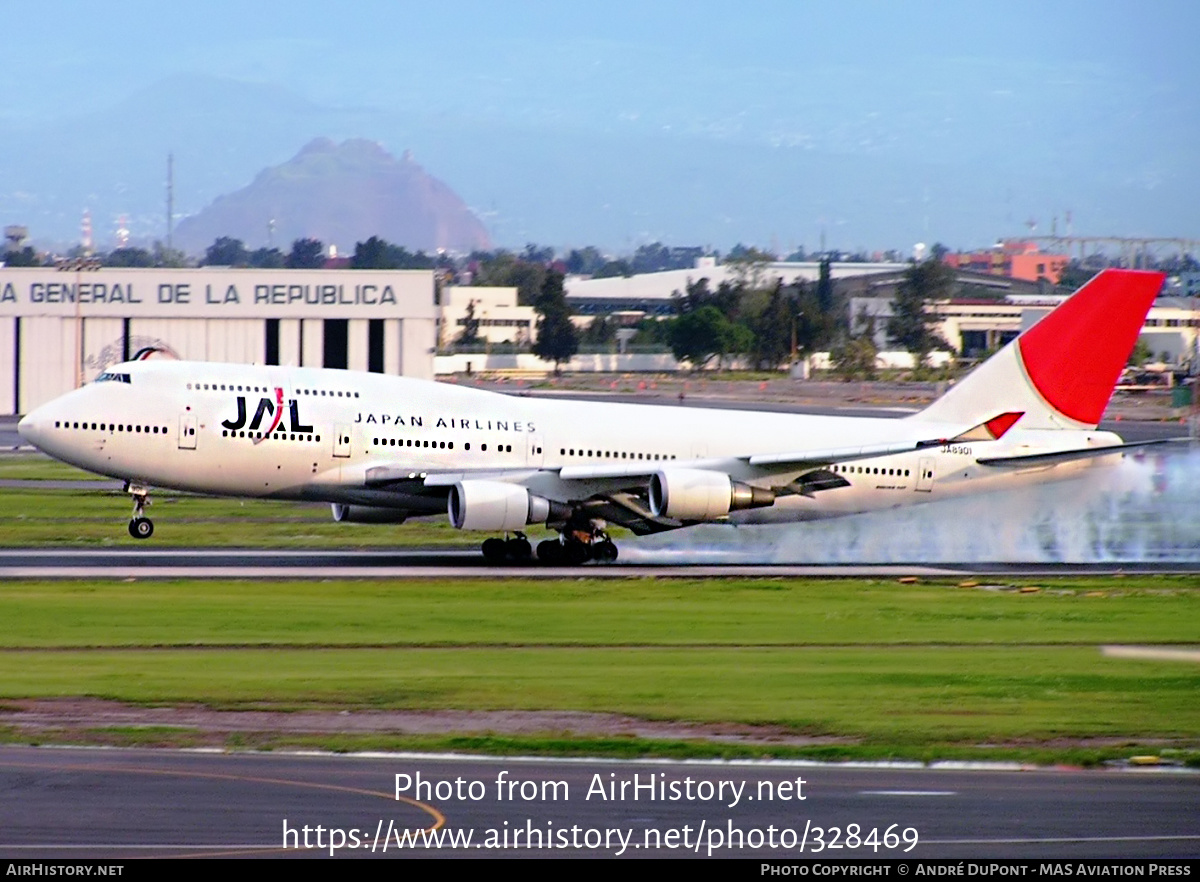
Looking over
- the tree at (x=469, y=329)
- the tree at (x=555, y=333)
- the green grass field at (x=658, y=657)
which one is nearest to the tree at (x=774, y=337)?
the tree at (x=555, y=333)

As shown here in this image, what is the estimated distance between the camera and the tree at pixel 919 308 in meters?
148

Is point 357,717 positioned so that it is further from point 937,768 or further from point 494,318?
point 494,318

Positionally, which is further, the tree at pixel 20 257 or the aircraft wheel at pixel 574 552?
the tree at pixel 20 257

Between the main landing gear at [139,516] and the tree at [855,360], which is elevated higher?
the tree at [855,360]

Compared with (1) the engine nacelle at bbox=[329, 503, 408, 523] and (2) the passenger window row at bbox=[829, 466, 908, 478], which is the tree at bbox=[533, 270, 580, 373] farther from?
(1) the engine nacelle at bbox=[329, 503, 408, 523]

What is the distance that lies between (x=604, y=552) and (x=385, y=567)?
5.30 m

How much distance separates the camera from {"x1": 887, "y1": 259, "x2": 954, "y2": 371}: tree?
5832 inches

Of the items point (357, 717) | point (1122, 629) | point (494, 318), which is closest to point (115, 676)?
point (357, 717)

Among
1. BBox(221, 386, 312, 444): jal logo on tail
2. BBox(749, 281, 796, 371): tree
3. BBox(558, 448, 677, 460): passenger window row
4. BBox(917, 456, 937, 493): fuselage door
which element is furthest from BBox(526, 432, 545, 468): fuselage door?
BBox(749, 281, 796, 371): tree

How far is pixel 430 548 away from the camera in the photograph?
4175 cm

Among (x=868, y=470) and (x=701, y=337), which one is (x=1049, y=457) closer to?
(x=868, y=470)

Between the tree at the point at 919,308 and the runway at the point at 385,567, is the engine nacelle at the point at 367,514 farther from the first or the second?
the tree at the point at 919,308

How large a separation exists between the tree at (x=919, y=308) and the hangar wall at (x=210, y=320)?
65.2 meters
